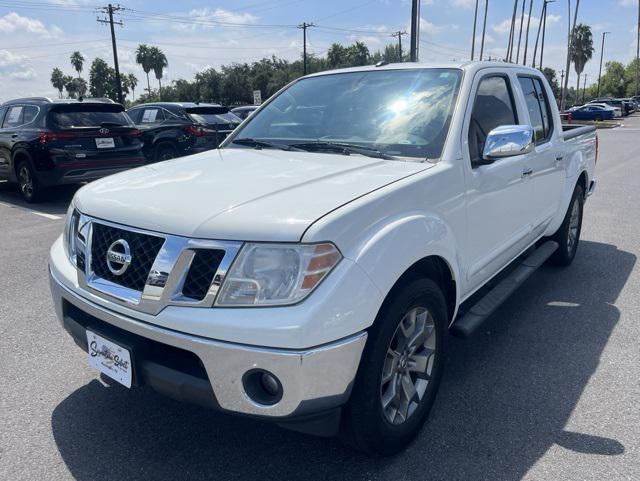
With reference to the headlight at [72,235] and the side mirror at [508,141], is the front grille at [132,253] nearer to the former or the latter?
the headlight at [72,235]

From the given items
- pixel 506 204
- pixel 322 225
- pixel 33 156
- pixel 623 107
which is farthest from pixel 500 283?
pixel 623 107

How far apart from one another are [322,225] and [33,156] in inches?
330

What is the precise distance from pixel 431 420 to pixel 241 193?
5.02ft

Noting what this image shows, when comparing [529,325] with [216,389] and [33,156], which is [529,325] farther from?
[33,156]

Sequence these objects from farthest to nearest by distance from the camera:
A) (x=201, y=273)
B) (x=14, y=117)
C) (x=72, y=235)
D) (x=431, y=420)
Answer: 1. (x=14, y=117)
2. (x=431, y=420)
3. (x=72, y=235)
4. (x=201, y=273)

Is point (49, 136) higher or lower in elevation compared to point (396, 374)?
higher

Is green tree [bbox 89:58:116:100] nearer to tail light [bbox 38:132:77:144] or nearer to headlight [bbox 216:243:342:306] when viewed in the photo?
tail light [bbox 38:132:77:144]

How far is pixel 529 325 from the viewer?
13.3 ft

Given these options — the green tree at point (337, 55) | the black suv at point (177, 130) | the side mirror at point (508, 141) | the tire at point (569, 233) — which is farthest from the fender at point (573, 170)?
the green tree at point (337, 55)

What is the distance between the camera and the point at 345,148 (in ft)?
10.2

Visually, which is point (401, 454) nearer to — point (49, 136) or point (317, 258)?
point (317, 258)

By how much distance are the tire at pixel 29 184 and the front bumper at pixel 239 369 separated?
26.0 feet

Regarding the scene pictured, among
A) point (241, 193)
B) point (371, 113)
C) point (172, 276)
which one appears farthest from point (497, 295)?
point (172, 276)

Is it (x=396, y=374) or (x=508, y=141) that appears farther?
(x=508, y=141)
